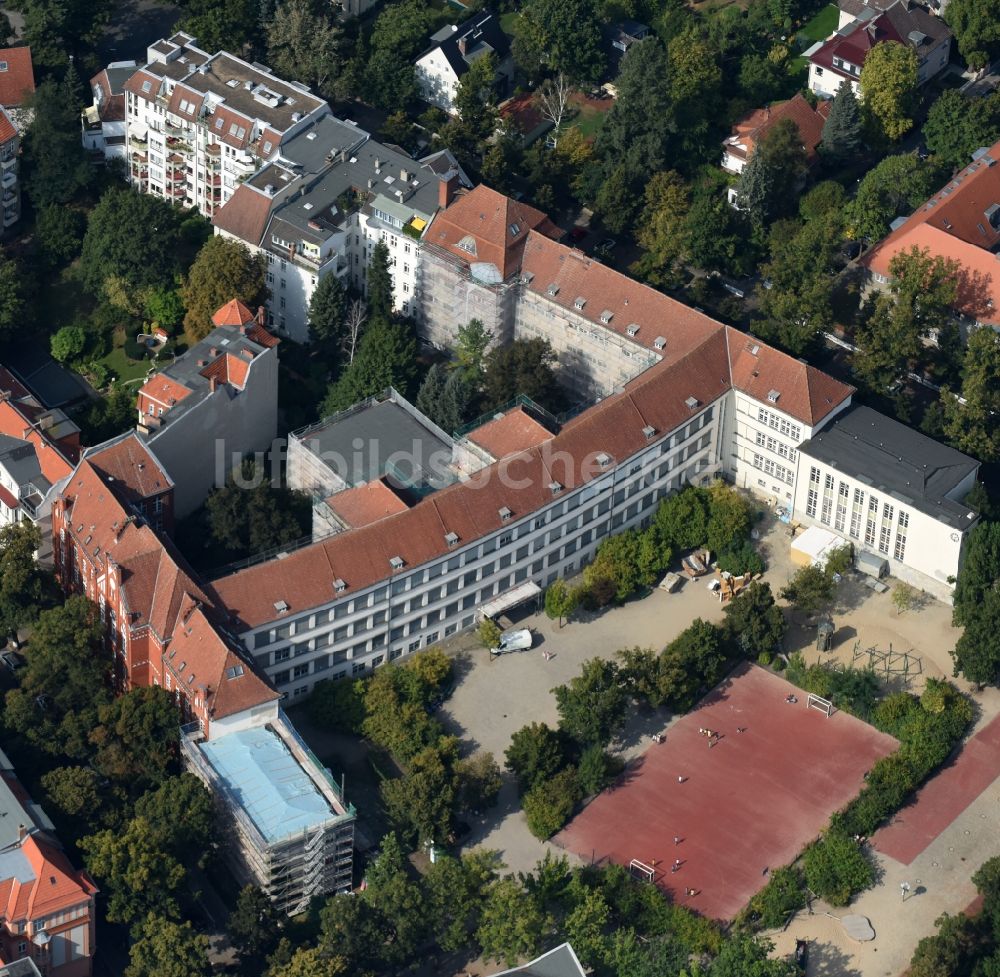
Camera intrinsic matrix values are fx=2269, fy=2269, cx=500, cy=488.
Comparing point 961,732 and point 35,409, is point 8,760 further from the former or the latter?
point 961,732

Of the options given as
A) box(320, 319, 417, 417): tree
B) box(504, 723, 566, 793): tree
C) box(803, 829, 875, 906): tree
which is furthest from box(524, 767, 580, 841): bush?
box(320, 319, 417, 417): tree

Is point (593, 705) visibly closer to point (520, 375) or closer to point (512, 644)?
point (512, 644)

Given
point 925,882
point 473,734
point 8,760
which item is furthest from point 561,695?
point 8,760

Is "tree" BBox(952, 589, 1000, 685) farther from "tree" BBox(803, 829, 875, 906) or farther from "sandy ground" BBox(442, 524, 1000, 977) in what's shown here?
"tree" BBox(803, 829, 875, 906)

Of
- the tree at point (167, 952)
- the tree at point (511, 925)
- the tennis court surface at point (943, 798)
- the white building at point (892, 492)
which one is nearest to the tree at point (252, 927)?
the tree at point (167, 952)

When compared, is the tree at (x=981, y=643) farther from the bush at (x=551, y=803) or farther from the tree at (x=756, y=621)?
the bush at (x=551, y=803)

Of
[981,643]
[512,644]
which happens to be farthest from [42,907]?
[981,643]
